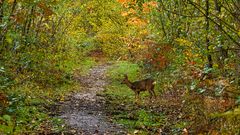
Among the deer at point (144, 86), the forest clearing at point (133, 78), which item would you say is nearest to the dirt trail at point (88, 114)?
the forest clearing at point (133, 78)

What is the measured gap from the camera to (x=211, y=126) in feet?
22.7

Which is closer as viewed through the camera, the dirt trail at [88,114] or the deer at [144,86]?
the dirt trail at [88,114]

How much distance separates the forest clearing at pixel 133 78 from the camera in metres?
7.11

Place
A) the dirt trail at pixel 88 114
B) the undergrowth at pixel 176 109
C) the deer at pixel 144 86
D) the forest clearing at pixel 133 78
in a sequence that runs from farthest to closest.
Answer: the deer at pixel 144 86 < the dirt trail at pixel 88 114 < the forest clearing at pixel 133 78 < the undergrowth at pixel 176 109

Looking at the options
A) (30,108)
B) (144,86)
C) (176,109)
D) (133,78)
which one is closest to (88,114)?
(30,108)

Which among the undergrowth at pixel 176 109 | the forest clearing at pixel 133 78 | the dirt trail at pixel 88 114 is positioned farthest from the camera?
the dirt trail at pixel 88 114

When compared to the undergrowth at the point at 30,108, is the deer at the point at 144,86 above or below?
above

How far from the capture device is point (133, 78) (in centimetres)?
2106

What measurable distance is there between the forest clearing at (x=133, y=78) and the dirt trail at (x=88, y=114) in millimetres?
23

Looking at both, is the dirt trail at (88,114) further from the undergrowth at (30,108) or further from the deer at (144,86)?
the deer at (144,86)

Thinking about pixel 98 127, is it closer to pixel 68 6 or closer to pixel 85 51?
pixel 68 6

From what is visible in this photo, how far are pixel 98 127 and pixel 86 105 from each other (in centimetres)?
325

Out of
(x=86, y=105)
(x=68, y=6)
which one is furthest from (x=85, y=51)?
(x=86, y=105)

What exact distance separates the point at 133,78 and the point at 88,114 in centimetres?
1022
